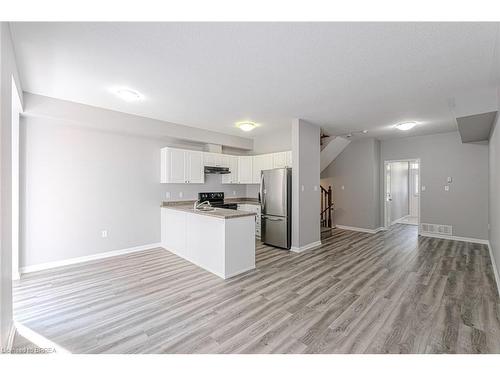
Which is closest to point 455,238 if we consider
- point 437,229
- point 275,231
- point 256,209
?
point 437,229

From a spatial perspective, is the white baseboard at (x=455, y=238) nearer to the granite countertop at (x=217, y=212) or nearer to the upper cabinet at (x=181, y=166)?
the granite countertop at (x=217, y=212)

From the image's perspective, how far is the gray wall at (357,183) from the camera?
20.5ft

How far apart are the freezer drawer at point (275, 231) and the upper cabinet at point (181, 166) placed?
1786mm

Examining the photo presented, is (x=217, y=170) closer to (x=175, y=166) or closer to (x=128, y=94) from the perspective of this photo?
(x=175, y=166)

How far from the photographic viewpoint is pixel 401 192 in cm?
830

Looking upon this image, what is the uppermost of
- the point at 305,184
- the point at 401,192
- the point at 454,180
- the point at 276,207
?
the point at 454,180

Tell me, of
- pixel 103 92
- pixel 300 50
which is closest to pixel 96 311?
pixel 103 92

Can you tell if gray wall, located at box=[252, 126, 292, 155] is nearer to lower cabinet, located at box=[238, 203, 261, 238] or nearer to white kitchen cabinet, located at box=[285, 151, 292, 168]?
white kitchen cabinet, located at box=[285, 151, 292, 168]

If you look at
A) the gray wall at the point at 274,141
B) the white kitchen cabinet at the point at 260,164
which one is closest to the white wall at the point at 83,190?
the white kitchen cabinet at the point at 260,164

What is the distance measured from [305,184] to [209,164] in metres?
2.33

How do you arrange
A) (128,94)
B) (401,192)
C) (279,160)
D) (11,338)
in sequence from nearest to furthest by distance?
(11,338), (128,94), (279,160), (401,192)

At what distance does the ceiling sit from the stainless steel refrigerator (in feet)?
4.67

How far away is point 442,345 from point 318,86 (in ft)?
9.73

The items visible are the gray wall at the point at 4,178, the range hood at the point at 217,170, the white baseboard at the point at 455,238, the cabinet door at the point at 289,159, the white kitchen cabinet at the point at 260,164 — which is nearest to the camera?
the gray wall at the point at 4,178
